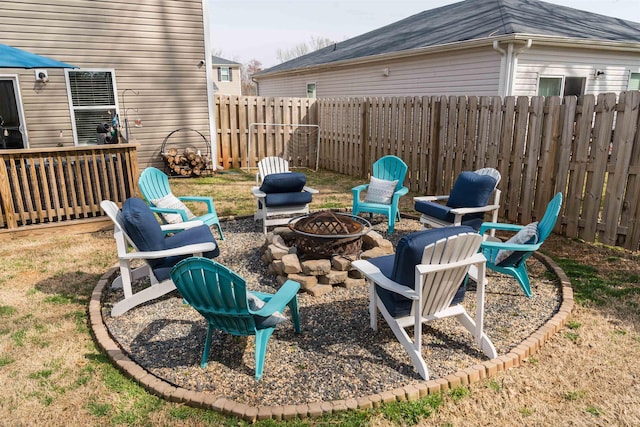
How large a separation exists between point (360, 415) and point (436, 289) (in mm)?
989

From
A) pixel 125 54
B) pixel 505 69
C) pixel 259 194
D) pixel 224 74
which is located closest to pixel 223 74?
pixel 224 74

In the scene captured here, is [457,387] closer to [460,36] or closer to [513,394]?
[513,394]

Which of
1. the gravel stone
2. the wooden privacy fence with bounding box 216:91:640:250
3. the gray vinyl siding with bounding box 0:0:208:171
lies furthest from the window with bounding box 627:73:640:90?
the gray vinyl siding with bounding box 0:0:208:171

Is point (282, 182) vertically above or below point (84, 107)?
below

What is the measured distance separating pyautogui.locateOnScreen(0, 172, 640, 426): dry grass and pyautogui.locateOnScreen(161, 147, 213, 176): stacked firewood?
220 inches

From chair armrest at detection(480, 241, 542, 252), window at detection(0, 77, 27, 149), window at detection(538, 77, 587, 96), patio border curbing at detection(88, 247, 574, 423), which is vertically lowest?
patio border curbing at detection(88, 247, 574, 423)

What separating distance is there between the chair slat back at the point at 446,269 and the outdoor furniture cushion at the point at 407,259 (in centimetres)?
7

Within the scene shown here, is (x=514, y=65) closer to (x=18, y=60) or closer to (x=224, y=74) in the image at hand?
(x=18, y=60)

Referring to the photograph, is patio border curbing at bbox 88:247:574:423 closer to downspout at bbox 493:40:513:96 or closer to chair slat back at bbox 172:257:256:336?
chair slat back at bbox 172:257:256:336

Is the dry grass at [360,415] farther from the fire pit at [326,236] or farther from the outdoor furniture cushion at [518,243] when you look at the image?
the fire pit at [326,236]

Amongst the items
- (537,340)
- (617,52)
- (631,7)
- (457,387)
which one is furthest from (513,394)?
(631,7)

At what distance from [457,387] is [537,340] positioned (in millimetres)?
893

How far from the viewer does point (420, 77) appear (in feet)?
38.8

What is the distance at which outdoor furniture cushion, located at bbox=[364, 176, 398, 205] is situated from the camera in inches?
249
